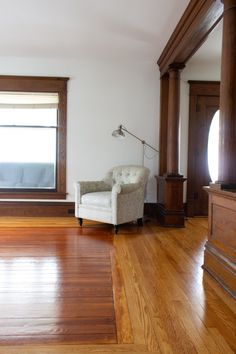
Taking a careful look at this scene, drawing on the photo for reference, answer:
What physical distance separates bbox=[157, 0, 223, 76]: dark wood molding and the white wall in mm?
760

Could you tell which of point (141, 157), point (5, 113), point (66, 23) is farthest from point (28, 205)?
point (66, 23)

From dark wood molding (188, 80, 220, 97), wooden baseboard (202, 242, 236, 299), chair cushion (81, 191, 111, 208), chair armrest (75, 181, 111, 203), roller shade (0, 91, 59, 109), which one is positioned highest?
dark wood molding (188, 80, 220, 97)

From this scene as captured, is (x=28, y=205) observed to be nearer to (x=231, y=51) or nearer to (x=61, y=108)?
(x=61, y=108)

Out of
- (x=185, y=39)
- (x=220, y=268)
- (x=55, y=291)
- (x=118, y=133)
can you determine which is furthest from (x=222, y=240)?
(x=118, y=133)

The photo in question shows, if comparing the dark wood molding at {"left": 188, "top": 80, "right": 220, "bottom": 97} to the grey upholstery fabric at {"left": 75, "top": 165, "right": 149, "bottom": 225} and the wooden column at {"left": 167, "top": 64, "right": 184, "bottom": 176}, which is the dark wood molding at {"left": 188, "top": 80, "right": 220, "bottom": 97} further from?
the grey upholstery fabric at {"left": 75, "top": 165, "right": 149, "bottom": 225}

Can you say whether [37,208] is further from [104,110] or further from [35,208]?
[104,110]

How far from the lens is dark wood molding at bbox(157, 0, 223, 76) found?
2.92 m

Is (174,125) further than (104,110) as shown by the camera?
No

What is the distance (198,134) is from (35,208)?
3014mm

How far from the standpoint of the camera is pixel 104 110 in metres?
5.21

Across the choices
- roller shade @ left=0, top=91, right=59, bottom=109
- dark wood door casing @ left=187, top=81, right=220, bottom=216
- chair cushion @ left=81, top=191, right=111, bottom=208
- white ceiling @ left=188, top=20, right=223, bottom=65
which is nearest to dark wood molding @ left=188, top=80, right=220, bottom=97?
dark wood door casing @ left=187, top=81, right=220, bottom=216

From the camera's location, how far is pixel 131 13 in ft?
11.5

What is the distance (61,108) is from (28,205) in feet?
5.59

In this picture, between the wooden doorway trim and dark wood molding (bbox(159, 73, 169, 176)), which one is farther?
dark wood molding (bbox(159, 73, 169, 176))
